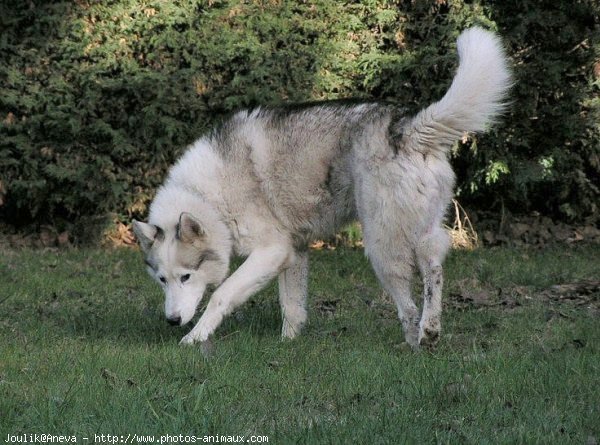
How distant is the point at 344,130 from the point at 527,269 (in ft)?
10.3

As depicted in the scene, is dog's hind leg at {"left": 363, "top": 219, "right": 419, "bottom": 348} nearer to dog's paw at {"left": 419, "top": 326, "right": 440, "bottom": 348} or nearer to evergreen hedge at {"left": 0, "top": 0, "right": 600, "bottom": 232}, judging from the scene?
dog's paw at {"left": 419, "top": 326, "right": 440, "bottom": 348}

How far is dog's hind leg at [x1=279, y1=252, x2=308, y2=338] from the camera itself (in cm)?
620

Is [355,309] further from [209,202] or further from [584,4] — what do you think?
[584,4]

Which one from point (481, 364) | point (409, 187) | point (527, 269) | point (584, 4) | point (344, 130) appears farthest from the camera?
point (584, 4)

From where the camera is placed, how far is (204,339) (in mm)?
5660

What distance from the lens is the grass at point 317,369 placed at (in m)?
3.73

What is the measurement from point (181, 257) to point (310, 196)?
0.88 m

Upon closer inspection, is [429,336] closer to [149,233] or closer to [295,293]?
[295,293]

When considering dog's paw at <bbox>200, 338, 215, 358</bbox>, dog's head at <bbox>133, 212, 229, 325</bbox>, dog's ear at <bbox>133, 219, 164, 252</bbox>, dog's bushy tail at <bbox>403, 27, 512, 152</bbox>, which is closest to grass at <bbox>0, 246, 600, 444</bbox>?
dog's paw at <bbox>200, 338, 215, 358</bbox>

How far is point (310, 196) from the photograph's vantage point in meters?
6.01

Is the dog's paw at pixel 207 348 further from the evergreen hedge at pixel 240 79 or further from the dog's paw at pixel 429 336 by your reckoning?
the evergreen hedge at pixel 240 79

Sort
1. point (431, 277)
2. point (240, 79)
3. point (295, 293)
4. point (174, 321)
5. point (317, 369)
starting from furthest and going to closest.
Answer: point (240, 79)
point (295, 293)
point (174, 321)
point (431, 277)
point (317, 369)

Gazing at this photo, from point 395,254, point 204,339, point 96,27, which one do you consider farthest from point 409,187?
point 96,27

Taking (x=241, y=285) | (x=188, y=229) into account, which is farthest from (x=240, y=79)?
(x=241, y=285)
